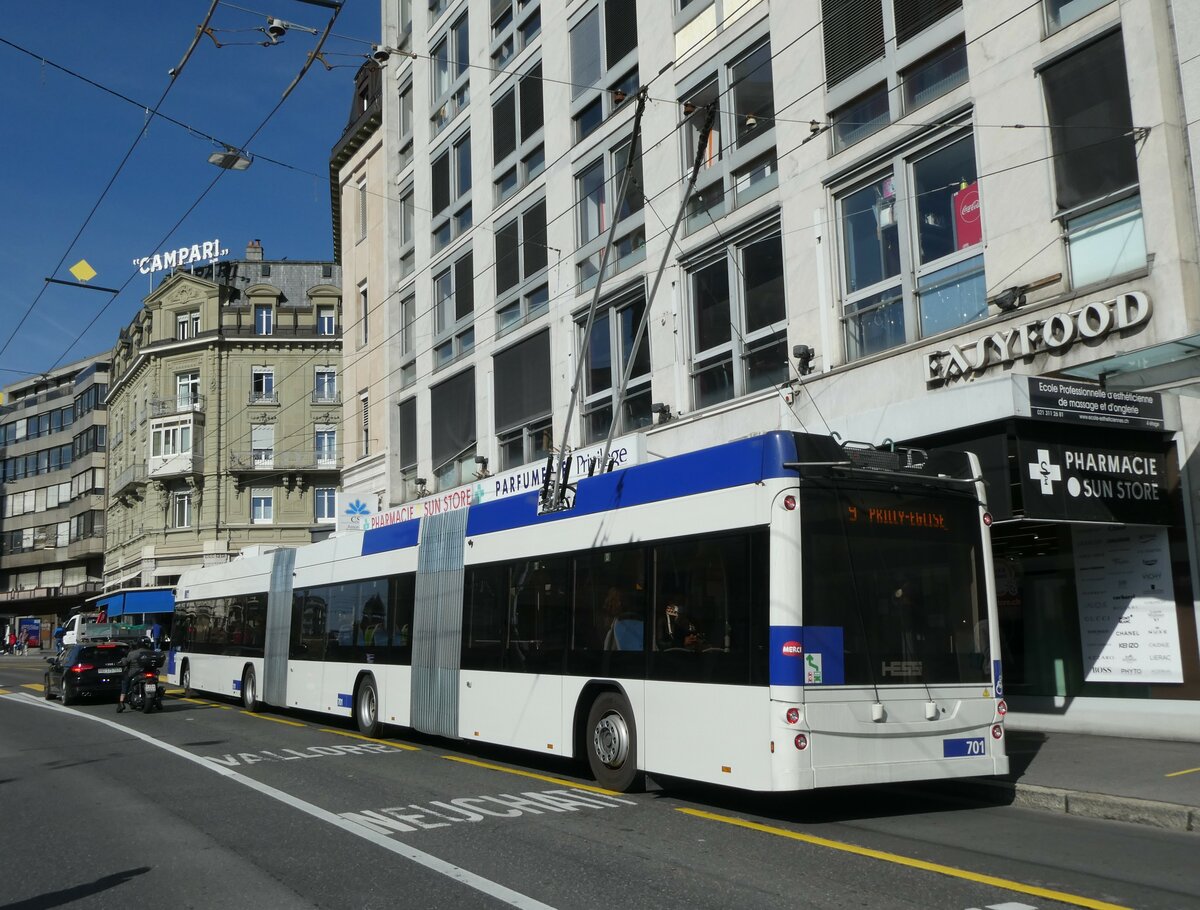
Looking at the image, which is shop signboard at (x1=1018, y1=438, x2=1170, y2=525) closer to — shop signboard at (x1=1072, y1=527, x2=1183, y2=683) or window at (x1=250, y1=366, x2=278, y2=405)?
shop signboard at (x1=1072, y1=527, x2=1183, y2=683)

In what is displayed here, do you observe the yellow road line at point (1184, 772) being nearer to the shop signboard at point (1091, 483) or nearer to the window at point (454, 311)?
the shop signboard at point (1091, 483)

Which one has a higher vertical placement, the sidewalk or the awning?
the awning

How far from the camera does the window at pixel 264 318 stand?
64250 mm

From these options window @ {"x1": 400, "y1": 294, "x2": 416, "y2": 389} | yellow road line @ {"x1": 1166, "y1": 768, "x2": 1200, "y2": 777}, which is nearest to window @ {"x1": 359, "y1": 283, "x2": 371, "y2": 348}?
window @ {"x1": 400, "y1": 294, "x2": 416, "y2": 389}

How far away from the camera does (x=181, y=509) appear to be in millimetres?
62844

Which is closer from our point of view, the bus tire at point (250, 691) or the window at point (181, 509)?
the bus tire at point (250, 691)

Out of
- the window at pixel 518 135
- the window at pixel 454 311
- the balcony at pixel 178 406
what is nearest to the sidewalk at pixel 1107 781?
the window at pixel 518 135

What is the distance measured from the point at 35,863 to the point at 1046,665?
11.8m

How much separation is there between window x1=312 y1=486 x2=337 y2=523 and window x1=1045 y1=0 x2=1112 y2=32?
52.8 meters

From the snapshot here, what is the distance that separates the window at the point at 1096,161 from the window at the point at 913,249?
139 cm

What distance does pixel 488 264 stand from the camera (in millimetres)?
28094

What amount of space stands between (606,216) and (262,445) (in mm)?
43762

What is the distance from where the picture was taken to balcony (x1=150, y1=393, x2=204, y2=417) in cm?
6281

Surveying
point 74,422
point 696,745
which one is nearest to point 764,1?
point 696,745
